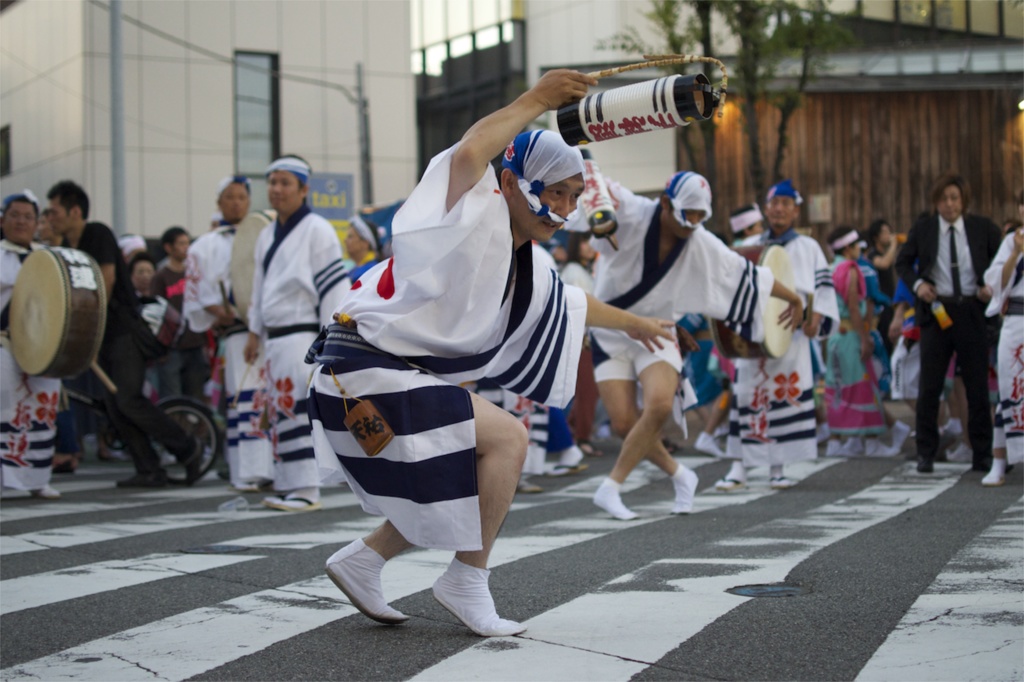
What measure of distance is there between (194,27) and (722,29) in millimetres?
9732

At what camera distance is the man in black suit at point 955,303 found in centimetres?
873

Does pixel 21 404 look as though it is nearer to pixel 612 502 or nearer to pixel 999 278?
pixel 612 502

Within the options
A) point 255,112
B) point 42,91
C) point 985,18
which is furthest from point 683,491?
point 985,18

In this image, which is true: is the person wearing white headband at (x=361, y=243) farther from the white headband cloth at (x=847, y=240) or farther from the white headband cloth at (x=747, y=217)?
the white headband cloth at (x=847, y=240)

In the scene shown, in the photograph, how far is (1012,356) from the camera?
7.66 m

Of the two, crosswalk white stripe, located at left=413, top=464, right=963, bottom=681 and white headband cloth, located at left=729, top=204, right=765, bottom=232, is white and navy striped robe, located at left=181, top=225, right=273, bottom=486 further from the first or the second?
white headband cloth, located at left=729, top=204, right=765, bottom=232

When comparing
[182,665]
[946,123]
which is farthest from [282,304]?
[946,123]

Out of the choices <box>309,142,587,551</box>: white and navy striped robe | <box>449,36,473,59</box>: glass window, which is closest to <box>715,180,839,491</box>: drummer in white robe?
<box>309,142,587,551</box>: white and navy striped robe

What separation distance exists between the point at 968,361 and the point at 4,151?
61.1 ft

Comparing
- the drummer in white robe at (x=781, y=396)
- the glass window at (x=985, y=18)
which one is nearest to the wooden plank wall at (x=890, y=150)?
the glass window at (x=985, y=18)

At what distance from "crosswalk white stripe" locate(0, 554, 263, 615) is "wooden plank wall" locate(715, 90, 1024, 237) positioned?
59.5 feet

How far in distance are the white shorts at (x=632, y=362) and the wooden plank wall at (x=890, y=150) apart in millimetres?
15918

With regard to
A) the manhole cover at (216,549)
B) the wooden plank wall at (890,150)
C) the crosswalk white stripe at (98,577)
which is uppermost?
the wooden plank wall at (890,150)

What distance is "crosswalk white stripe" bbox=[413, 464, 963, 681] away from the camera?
3361 mm
